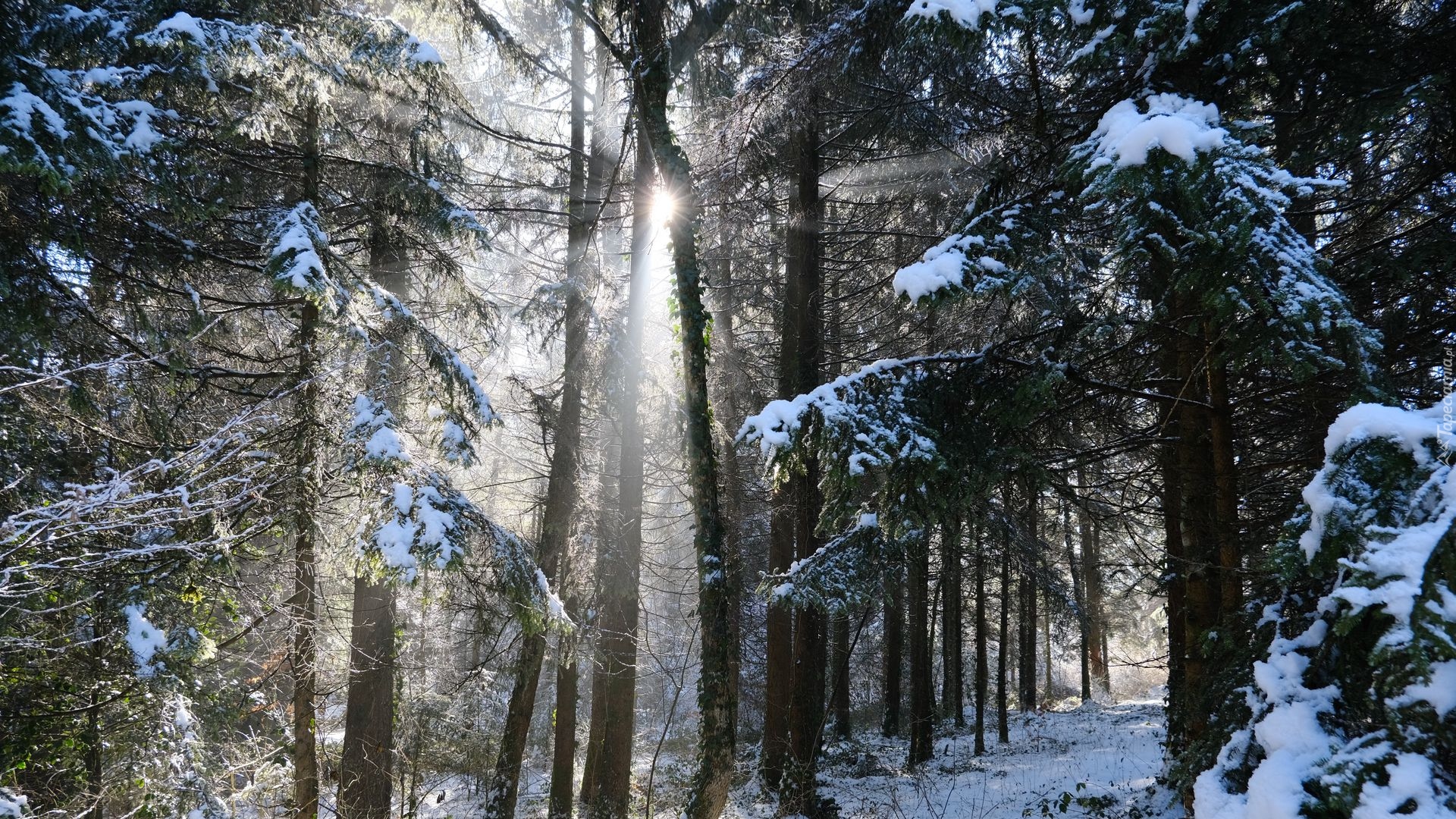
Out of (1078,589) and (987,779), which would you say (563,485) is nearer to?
(987,779)

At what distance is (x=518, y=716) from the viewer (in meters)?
8.30

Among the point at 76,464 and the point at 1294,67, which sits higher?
the point at 1294,67

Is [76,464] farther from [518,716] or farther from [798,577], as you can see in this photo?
[798,577]

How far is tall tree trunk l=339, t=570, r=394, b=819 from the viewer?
764 centimetres

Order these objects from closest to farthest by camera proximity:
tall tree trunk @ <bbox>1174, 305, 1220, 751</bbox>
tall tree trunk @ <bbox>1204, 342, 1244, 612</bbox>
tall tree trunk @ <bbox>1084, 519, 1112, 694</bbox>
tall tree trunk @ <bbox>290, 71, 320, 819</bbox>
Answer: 1. tall tree trunk @ <bbox>1204, 342, 1244, 612</bbox>
2. tall tree trunk @ <bbox>1174, 305, 1220, 751</bbox>
3. tall tree trunk @ <bbox>290, 71, 320, 819</bbox>
4. tall tree trunk @ <bbox>1084, 519, 1112, 694</bbox>

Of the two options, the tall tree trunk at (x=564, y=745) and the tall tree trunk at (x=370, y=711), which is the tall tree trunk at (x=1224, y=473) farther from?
the tall tree trunk at (x=370, y=711)

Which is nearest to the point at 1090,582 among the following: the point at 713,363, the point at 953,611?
the point at 953,611

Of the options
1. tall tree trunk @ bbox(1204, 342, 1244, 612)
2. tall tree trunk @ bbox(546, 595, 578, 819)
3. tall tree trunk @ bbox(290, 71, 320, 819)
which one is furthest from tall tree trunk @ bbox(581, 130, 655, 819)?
tall tree trunk @ bbox(1204, 342, 1244, 612)

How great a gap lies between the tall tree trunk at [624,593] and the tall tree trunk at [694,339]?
131 inches

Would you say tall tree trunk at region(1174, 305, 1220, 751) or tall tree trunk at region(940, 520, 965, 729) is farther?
tall tree trunk at region(940, 520, 965, 729)

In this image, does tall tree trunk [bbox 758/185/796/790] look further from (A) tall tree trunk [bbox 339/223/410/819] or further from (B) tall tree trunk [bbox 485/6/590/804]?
(A) tall tree trunk [bbox 339/223/410/819]

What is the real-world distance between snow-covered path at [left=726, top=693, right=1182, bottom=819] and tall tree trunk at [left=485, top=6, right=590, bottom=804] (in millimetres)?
3028

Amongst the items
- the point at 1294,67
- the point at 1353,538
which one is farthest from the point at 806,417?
the point at 1294,67

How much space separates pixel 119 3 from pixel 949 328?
809 cm
